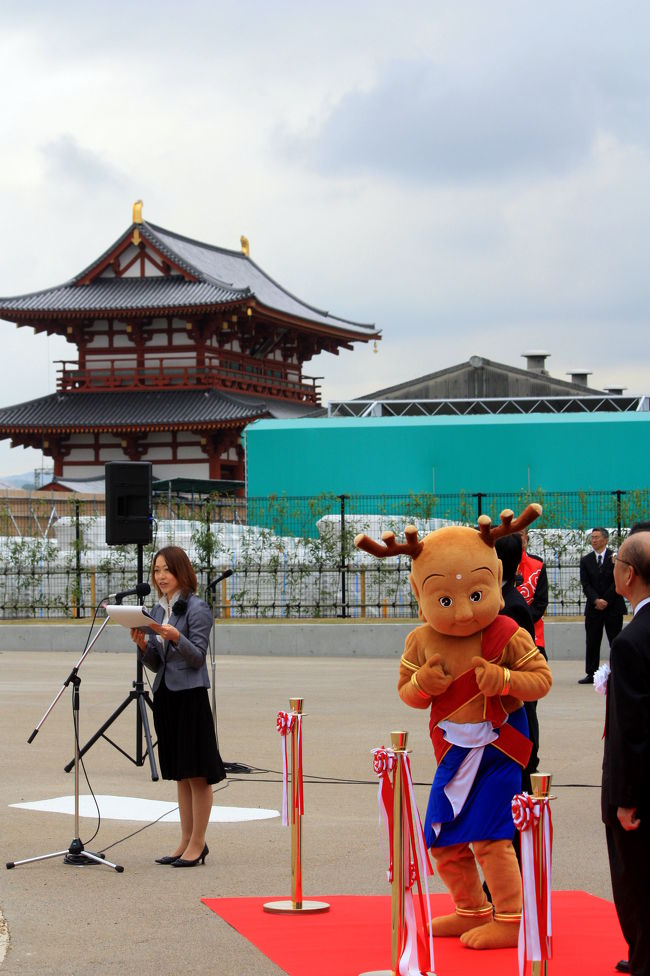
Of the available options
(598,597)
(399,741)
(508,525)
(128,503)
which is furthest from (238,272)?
(399,741)

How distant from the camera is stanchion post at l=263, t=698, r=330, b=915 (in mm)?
6281

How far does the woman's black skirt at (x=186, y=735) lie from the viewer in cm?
735

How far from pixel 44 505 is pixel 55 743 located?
1908 cm

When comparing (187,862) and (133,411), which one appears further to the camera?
(133,411)

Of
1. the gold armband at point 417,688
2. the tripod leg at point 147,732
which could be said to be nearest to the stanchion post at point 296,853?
the gold armband at point 417,688

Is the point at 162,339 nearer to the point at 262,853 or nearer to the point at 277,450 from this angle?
the point at 277,450

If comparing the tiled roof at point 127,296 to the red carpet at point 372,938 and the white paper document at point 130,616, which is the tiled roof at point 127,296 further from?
the red carpet at point 372,938

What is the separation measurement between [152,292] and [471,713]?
41.4 meters

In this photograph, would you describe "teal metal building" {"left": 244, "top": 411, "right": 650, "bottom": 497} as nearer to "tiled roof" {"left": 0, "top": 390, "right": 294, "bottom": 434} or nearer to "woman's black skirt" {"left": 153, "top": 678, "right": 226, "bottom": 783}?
"tiled roof" {"left": 0, "top": 390, "right": 294, "bottom": 434}

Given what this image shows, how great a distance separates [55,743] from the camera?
1196cm

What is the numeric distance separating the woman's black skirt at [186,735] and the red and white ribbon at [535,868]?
128 inches

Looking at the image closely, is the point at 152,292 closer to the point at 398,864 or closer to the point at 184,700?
the point at 184,700

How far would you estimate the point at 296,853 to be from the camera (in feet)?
20.6

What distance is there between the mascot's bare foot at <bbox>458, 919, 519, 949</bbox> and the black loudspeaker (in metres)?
7.18
